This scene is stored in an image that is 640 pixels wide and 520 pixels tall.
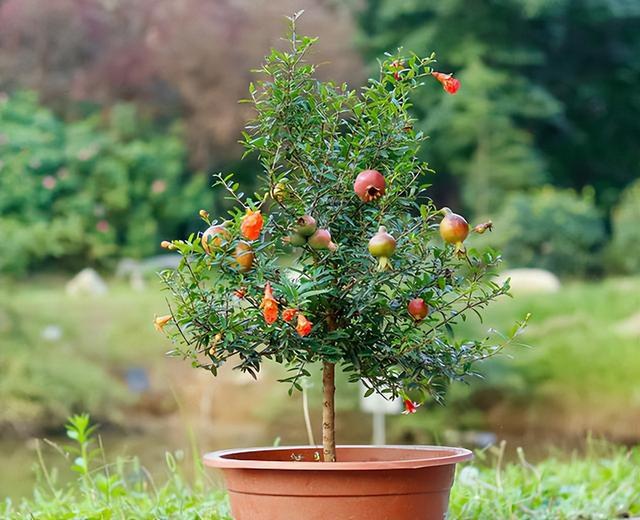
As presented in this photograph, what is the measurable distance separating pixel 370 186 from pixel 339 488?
340mm

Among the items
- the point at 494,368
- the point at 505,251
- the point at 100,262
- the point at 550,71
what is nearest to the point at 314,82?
the point at 494,368

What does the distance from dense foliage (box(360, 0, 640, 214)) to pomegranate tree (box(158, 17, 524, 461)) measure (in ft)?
27.3

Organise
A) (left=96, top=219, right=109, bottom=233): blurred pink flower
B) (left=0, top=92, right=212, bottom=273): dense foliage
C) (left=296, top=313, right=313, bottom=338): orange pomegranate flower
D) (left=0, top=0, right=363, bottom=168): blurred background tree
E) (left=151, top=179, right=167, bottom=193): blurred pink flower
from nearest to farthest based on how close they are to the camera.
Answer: (left=296, top=313, right=313, bottom=338): orange pomegranate flower → (left=0, top=92, right=212, bottom=273): dense foliage → (left=96, top=219, right=109, bottom=233): blurred pink flower → (left=151, top=179, right=167, bottom=193): blurred pink flower → (left=0, top=0, right=363, bottom=168): blurred background tree

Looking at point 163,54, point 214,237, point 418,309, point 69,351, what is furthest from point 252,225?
point 163,54

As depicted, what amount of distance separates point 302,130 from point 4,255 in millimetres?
6273

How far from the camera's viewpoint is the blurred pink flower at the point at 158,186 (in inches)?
348

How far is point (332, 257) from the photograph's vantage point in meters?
1.14

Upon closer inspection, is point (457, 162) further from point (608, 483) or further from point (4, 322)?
point (608, 483)

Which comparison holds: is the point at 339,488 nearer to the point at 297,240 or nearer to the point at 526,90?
the point at 297,240

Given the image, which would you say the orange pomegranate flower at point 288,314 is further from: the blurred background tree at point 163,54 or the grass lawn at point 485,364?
the blurred background tree at point 163,54

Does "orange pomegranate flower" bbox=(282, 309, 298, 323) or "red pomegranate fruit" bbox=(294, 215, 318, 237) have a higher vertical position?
"red pomegranate fruit" bbox=(294, 215, 318, 237)

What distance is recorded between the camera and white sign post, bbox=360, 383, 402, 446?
15.3 ft

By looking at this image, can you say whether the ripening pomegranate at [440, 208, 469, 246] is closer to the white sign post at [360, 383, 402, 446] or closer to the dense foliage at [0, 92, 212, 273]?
the white sign post at [360, 383, 402, 446]

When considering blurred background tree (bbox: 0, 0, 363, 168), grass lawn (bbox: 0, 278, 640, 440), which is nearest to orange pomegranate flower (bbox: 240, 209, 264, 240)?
grass lawn (bbox: 0, 278, 640, 440)
